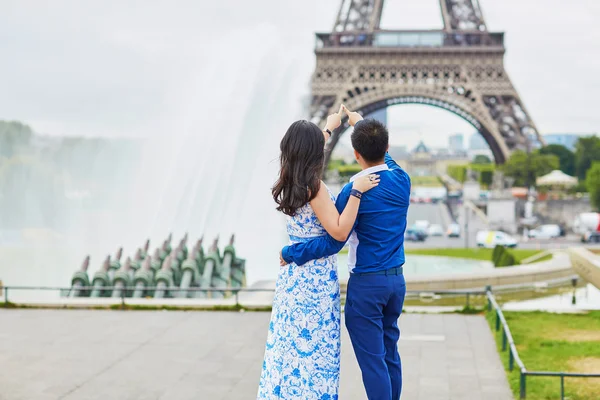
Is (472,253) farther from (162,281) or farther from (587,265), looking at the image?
(587,265)

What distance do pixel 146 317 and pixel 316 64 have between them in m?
41.1

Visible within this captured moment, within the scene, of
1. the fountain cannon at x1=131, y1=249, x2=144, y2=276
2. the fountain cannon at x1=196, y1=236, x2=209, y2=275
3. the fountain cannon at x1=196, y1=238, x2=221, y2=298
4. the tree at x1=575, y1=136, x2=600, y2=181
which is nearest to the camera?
the fountain cannon at x1=196, y1=238, x2=221, y2=298

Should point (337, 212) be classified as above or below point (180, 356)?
above

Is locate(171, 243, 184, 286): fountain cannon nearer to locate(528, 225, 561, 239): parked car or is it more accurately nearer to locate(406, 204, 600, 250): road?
locate(406, 204, 600, 250): road

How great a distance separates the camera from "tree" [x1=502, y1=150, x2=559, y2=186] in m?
55.9

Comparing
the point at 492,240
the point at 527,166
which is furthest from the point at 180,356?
the point at 527,166

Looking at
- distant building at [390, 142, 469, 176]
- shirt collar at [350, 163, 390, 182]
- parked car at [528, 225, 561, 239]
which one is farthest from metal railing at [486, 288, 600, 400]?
distant building at [390, 142, 469, 176]

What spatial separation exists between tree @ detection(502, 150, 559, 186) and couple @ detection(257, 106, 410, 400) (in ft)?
166

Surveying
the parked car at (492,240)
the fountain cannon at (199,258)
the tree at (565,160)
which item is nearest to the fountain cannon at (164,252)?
the fountain cannon at (199,258)

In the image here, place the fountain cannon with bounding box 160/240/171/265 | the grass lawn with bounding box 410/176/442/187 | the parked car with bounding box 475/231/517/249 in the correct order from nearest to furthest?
the fountain cannon with bounding box 160/240/171/265 → the parked car with bounding box 475/231/517/249 → the grass lawn with bounding box 410/176/442/187

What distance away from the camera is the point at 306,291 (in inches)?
174

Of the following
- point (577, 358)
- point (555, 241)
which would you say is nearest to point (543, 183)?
point (555, 241)

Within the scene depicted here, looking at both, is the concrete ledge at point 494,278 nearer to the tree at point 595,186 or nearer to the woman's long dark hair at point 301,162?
the woman's long dark hair at point 301,162

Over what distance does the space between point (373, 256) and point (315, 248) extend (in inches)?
14.1
